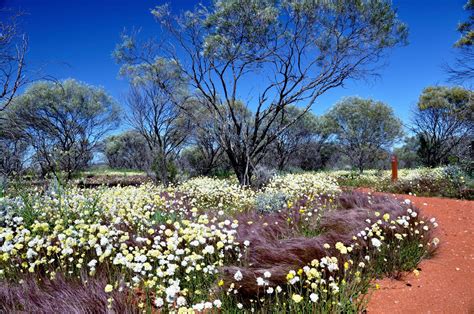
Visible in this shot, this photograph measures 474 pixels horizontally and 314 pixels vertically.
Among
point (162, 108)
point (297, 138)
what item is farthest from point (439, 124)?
point (162, 108)

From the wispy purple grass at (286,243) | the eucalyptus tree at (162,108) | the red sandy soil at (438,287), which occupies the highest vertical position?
the eucalyptus tree at (162,108)

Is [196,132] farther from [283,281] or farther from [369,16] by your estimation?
[283,281]

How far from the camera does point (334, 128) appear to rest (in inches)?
1172

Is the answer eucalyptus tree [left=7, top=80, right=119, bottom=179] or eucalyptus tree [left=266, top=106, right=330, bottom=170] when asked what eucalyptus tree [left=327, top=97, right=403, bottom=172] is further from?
eucalyptus tree [left=7, top=80, right=119, bottom=179]

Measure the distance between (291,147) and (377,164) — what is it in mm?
9912

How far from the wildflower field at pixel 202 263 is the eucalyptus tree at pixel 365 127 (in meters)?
24.8

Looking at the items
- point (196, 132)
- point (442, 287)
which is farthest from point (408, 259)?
point (196, 132)

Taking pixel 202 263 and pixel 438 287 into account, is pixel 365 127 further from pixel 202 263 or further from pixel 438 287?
pixel 202 263

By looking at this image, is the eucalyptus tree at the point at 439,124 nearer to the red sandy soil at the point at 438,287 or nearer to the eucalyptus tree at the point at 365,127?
the eucalyptus tree at the point at 365,127

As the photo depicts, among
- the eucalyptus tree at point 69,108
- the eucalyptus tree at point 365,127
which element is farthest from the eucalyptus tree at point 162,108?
the eucalyptus tree at point 365,127

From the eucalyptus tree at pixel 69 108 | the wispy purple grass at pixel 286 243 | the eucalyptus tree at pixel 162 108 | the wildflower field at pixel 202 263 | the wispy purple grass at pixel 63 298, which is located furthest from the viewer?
the eucalyptus tree at pixel 69 108

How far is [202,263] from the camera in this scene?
2.87 m

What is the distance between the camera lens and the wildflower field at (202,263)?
2488 mm

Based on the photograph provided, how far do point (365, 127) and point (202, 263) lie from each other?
93.7ft
